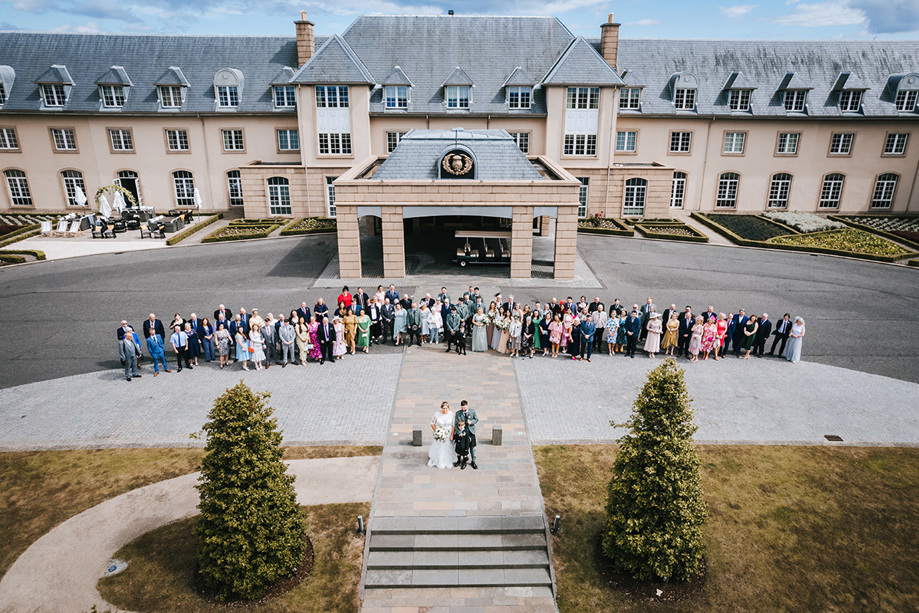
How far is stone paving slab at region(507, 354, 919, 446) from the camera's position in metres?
16.6

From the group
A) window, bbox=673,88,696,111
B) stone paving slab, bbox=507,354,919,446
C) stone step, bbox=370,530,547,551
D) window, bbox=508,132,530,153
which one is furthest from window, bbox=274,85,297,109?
stone step, bbox=370,530,547,551

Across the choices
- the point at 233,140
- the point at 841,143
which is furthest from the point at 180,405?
the point at 841,143

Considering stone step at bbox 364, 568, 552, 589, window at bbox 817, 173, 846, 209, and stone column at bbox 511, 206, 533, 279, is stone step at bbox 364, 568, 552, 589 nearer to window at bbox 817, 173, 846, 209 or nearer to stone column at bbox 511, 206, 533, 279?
stone column at bbox 511, 206, 533, 279

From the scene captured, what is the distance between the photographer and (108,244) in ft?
122

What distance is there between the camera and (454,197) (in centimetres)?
2836

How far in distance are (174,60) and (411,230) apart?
23.4 meters

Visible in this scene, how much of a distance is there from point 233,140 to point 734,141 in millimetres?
37754

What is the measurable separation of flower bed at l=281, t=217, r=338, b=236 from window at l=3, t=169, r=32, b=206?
2151 centimetres

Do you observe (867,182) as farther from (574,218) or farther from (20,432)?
(20,432)

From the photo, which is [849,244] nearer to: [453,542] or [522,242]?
[522,242]

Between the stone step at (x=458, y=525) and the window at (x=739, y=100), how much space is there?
136ft

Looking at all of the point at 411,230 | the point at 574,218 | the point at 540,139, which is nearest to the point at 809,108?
the point at 540,139

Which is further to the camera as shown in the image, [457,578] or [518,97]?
[518,97]

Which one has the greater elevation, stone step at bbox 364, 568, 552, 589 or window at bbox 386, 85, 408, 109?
window at bbox 386, 85, 408, 109
